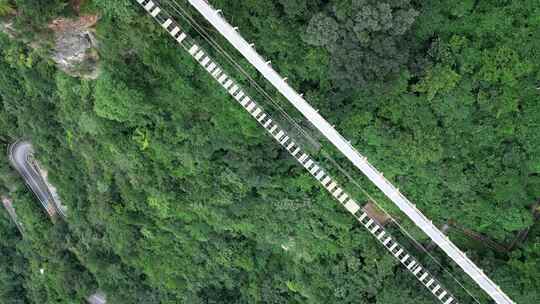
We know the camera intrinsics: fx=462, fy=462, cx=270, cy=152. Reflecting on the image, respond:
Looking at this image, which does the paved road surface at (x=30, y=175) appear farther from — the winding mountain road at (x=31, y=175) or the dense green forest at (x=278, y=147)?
the dense green forest at (x=278, y=147)

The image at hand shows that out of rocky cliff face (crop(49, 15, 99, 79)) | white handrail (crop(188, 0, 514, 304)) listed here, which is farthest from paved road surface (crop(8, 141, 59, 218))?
white handrail (crop(188, 0, 514, 304))

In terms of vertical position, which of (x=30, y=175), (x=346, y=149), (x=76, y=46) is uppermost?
(x=346, y=149)

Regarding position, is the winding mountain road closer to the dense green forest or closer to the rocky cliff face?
the dense green forest

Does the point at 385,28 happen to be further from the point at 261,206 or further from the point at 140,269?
the point at 140,269

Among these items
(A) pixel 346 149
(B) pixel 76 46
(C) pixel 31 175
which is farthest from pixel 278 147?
(C) pixel 31 175

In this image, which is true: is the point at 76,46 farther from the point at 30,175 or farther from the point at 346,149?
the point at 30,175

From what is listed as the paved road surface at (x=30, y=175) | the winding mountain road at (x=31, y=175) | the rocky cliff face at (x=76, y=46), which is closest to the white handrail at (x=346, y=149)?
the rocky cliff face at (x=76, y=46)

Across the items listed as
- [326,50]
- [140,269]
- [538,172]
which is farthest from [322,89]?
[140,269]
